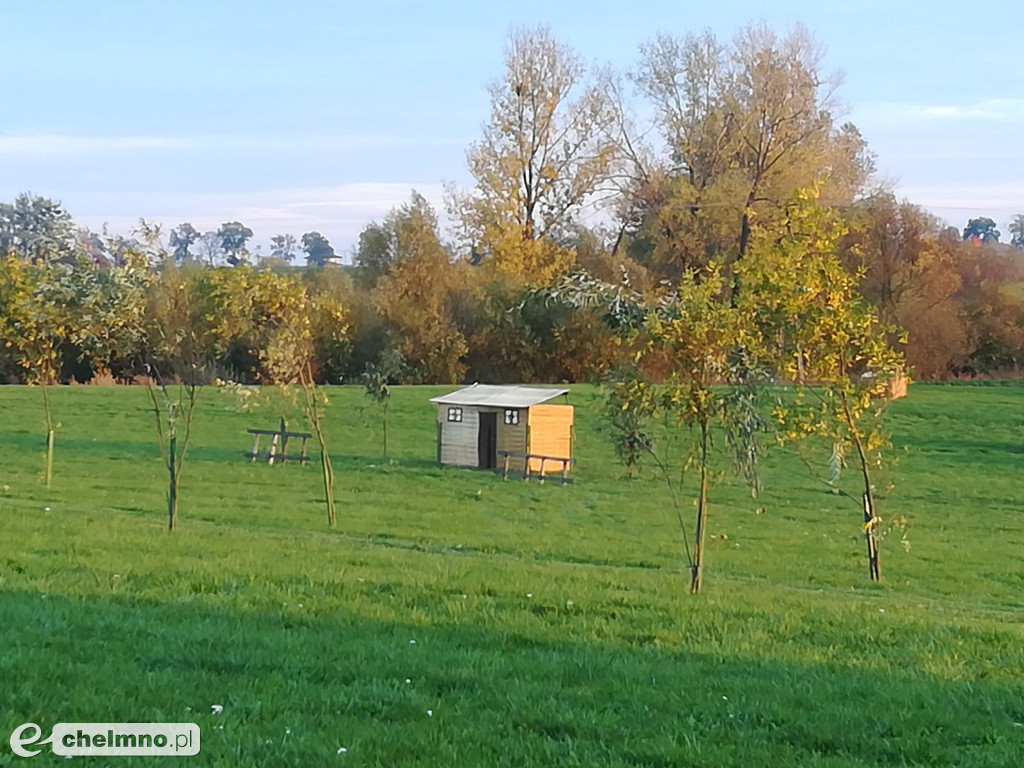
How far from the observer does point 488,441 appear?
30.1 m

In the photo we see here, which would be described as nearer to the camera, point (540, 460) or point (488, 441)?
point (540, 460)

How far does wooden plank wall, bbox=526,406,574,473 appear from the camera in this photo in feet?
96.1

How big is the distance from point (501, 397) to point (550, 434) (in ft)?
6.67

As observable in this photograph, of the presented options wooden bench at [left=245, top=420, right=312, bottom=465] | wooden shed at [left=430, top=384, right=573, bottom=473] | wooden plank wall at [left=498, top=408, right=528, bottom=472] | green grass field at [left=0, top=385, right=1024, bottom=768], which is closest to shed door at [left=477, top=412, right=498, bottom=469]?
wooden shed at [left=430, top=384, right=573, bottom=473]

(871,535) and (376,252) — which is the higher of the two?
(376,252)

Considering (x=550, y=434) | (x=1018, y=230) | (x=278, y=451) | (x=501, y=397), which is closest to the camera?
(x=550, y=434)

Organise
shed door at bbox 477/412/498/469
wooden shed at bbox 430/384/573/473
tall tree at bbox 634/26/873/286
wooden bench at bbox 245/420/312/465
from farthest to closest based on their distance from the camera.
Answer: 1. tall tree at bbox 634/26/873/286
2. shed door at bbox 477/412/498/469
3. wooden shed at bbox 430/384/573/473
4. wooden bench at bbox 245/420/312/465

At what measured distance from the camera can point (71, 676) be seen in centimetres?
571

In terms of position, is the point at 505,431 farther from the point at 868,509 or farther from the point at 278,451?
the point at 868,509

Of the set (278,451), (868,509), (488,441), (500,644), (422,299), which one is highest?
(422,299)

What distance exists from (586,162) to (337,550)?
42133 mm

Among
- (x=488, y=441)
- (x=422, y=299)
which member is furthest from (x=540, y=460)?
(x=422, y=299)

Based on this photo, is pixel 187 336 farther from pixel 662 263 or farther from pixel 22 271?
pixel 662 263

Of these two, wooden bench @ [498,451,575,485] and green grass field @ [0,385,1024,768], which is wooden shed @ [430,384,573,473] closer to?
wooden bench @ [498,451,575,485]
